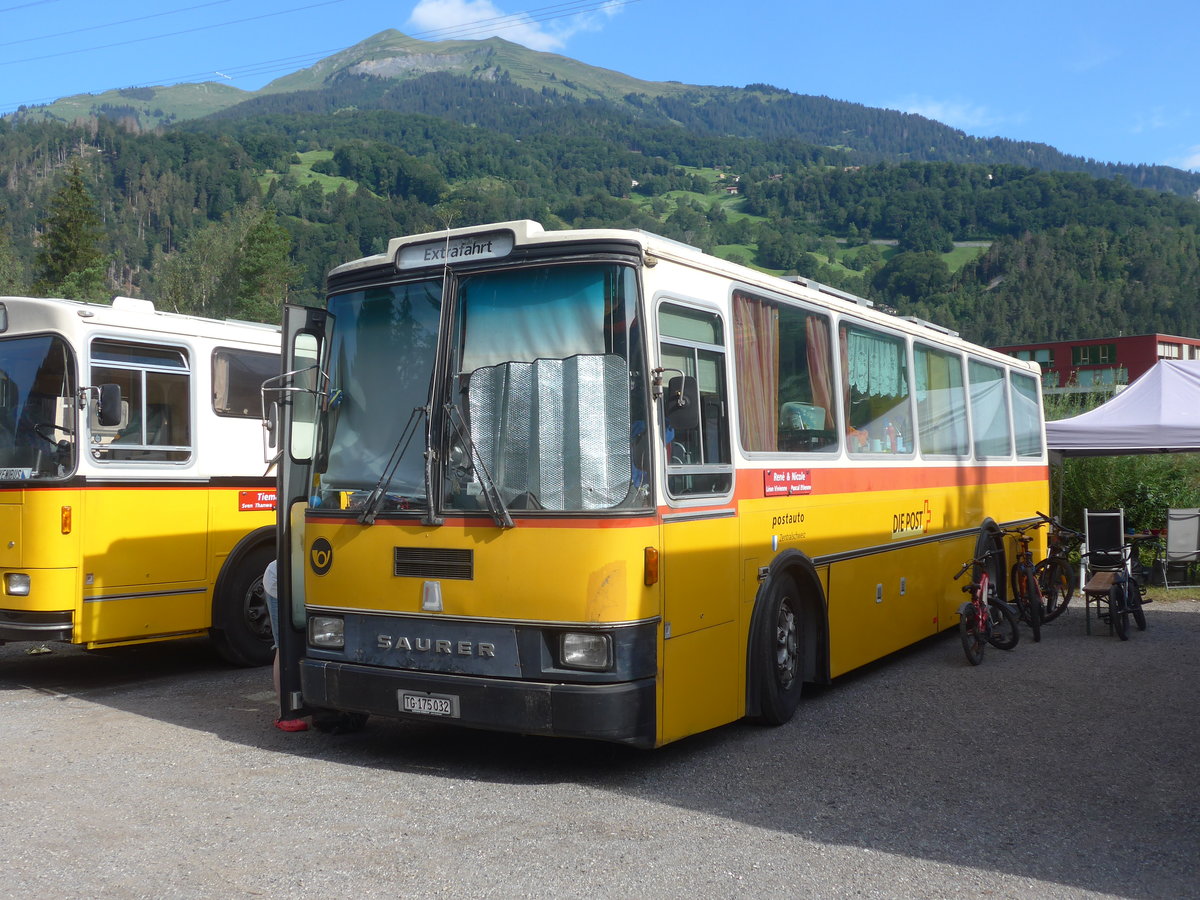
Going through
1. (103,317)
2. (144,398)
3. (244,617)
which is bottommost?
(244,617)

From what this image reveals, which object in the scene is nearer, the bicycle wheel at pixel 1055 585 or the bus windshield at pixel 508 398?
the bus windshield at pixel 508 398

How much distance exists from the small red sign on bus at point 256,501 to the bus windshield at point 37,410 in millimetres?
1598

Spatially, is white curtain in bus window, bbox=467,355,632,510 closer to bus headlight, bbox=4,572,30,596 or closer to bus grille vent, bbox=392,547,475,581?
bus grille vent, bbox=392,547,475,581

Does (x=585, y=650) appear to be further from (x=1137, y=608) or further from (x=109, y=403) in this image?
(x=1137, y=608)

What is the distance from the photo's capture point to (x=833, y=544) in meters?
8.73

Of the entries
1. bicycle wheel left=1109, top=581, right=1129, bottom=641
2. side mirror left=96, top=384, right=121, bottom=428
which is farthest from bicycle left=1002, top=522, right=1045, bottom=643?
side mirror left=96, top=384, right=121, bottom=428

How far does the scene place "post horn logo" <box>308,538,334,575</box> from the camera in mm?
7027

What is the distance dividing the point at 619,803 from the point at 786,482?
8.69 ft

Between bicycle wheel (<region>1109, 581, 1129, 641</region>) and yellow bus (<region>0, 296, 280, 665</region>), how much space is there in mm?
8179

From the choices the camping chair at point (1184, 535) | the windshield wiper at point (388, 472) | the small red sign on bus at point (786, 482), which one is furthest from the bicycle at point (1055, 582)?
the windshield wiper at point (388, 472)

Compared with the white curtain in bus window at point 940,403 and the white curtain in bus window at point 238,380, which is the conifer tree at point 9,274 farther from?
the white curtain in bus window at point 940,403

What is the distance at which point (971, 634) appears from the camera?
10.6 meters

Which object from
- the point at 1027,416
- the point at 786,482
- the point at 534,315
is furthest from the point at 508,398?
the point at 1027,416

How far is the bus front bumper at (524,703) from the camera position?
20.4ft
